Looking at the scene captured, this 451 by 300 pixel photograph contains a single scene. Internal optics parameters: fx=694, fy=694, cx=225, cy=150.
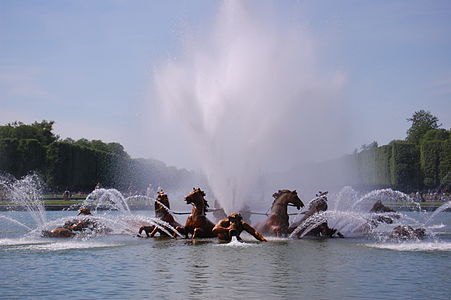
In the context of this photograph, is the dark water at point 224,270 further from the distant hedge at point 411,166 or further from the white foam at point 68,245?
the distant hedge at point 411,166

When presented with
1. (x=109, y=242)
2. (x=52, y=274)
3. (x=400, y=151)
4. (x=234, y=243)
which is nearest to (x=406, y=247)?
(x=234, y=243)

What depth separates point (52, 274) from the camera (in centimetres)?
1366

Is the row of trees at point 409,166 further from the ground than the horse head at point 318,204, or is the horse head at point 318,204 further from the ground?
the row of trees at point 409,166

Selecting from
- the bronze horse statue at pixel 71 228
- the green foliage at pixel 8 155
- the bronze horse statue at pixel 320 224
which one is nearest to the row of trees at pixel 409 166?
the green foliage at pixel 8 155

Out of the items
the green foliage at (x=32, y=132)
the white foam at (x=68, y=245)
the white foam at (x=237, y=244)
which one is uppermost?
the green foliage at (x=32, y=132)

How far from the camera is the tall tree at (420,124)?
12288 centimetres

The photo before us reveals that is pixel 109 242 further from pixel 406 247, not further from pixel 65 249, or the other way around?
pixel 406 247

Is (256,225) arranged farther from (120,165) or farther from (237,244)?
(120,165)

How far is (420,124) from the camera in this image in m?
128

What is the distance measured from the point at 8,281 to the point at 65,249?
4.93m

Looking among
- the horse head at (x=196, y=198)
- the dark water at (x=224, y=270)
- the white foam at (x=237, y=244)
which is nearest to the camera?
the dark water at (x=224, y=270)

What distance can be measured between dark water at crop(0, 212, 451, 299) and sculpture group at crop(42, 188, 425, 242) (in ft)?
3.29

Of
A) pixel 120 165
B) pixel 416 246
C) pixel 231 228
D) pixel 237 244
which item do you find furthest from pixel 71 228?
pixel 120 165

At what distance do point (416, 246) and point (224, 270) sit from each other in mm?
6892
